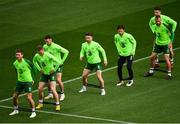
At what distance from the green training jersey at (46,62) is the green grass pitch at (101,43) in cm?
181

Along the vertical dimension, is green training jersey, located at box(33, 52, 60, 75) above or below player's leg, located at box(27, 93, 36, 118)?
above

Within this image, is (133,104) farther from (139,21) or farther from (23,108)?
(139,21)

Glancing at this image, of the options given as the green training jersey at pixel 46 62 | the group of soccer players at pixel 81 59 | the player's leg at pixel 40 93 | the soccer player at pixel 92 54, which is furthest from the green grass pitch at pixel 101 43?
the green training jersey at pixel 46 62

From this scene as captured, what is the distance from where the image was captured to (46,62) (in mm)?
32562

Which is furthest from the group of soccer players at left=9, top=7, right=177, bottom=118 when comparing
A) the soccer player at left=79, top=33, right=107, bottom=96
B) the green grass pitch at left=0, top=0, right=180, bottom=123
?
the green grass pitch at left=0, top=0, right=180, bottom=123

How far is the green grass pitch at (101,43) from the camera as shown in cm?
3197

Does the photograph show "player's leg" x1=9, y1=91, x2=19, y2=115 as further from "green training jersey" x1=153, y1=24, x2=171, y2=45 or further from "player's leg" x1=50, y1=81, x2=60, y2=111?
"green training jersey" x1=153, y1=24, x2=171, y2=45

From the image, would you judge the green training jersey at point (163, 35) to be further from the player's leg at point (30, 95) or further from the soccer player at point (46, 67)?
the player's leg at point (30, 95)

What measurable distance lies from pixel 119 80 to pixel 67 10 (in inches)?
618

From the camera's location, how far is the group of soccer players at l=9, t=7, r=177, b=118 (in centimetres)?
3212

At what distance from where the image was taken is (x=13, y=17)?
50.2 m

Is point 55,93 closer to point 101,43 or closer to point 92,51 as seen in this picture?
point 92,51

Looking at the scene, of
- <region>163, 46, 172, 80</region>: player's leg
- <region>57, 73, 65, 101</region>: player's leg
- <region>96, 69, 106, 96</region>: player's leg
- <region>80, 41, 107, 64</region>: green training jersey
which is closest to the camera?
<region>57, 73, 65, 101</region>: player's leg

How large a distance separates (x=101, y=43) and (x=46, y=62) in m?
11.1
